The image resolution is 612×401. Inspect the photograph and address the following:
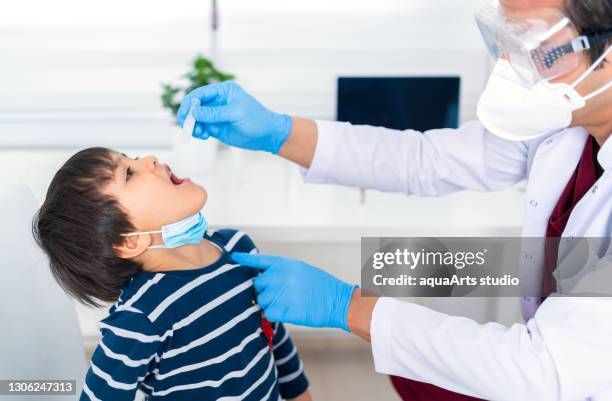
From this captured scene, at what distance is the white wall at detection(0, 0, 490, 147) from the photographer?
2.31 m

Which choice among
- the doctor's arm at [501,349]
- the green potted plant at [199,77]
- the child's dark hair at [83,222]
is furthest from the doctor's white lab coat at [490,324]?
the green potted plant at [199,77]

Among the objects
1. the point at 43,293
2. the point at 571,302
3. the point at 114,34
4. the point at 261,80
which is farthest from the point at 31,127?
the point at 571,302

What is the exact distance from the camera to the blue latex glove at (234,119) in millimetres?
1361

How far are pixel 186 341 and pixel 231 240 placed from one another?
26 cm

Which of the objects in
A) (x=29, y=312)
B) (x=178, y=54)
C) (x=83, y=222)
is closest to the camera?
(x=83, y=222)

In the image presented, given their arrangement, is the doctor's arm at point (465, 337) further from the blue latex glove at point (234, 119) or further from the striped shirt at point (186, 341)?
the blue latex glove at point (234, 119)

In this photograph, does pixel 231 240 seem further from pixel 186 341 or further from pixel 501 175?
pixel 501 175

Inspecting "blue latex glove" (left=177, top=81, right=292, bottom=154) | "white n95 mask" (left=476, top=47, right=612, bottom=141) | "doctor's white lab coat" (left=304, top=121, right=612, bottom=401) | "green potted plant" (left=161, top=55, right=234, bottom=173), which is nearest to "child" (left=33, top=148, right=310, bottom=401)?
"blue latex glove" (left=177, top=81, right=292, bottom=154)

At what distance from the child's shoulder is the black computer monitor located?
0.81 meters

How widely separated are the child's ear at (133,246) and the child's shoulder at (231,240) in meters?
0.19

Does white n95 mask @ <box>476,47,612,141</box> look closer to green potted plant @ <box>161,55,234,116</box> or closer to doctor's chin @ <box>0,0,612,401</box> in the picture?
doctor's chin @ <box>0,0,612,401</box>

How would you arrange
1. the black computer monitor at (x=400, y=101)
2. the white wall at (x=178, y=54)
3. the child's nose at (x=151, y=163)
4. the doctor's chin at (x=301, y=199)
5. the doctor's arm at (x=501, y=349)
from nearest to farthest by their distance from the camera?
the doctor's arm at (x=501, y=349) → the doctor's chin at (x=301, y=199) → the child's nose at (x=151, y=163) → the black computer monitor at (x=400, y=101) → the white wall at (x=178, y=54)

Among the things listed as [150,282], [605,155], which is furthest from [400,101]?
[150,282]

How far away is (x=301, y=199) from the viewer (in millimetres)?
2023
